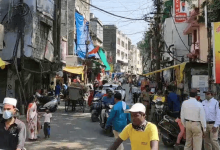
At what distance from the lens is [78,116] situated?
14.9 metres

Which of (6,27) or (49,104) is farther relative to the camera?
(6,27)

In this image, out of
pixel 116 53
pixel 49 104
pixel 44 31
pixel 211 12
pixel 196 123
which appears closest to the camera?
pixel 196 123

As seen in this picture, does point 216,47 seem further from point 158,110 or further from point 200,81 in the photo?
point 158,110

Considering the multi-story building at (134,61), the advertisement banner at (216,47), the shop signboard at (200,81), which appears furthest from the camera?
the multi-story building at (134,61)

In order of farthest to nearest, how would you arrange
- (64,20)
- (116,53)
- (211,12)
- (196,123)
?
(116,53)
(64,20)
(211,12)
(196,123)

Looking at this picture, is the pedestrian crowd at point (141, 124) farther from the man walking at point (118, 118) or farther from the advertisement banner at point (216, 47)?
the advertisement banner at point (216, 47)

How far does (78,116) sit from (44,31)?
6614 millimetres

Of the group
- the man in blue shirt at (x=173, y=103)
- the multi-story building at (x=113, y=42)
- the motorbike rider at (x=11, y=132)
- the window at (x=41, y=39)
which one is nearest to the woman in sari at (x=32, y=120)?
the motorbike rider at (x=11, y=132)

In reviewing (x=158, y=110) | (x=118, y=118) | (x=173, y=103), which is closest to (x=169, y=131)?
(x=173, y=103)

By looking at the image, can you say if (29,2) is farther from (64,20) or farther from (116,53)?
(116,53)

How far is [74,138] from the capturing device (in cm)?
970

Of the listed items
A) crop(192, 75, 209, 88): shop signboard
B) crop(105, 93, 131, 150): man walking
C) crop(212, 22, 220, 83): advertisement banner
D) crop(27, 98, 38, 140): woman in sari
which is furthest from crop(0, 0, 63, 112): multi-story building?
crop(212, 22, 220, 83): advertisement banner

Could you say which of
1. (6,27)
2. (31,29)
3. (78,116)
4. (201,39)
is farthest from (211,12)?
(6,27)

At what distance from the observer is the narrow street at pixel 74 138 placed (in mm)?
8562
